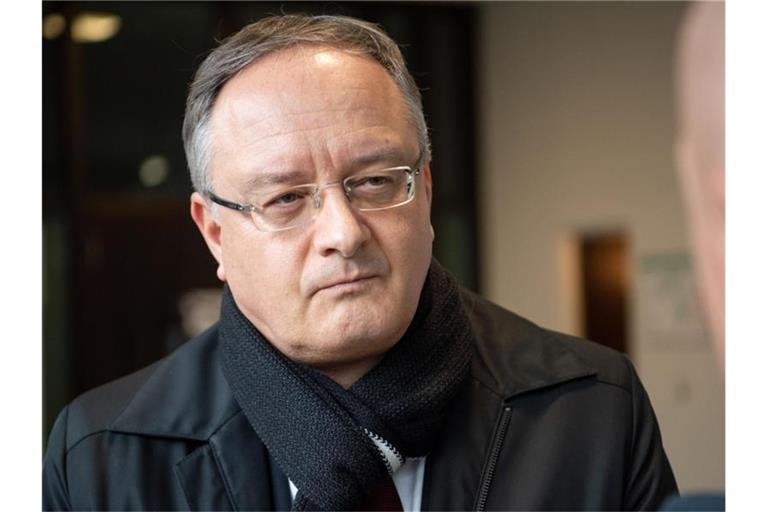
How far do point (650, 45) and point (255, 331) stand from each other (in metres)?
4.95

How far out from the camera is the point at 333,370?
4.52 ft

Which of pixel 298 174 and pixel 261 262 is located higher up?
pixel 298 174

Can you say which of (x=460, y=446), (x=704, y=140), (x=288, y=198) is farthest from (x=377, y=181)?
(x=704, y=140)

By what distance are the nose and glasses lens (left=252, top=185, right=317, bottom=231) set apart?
0.02m

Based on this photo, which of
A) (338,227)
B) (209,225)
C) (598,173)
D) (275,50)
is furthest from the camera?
(598,173)

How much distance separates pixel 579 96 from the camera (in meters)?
6.32

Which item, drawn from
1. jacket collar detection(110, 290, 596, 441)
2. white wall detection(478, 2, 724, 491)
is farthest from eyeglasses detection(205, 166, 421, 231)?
white wall detection(478, 2, 724, 491)

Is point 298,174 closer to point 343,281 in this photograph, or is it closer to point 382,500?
point 343,281

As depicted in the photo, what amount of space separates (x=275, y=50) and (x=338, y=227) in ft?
0.84

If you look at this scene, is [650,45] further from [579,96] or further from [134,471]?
[134,471]

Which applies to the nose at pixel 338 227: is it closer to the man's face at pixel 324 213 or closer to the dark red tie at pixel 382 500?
the man's face at pixel 324 213

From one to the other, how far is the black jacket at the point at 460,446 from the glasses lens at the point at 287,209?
28 cm

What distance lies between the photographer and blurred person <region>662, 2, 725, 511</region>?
338 mm
